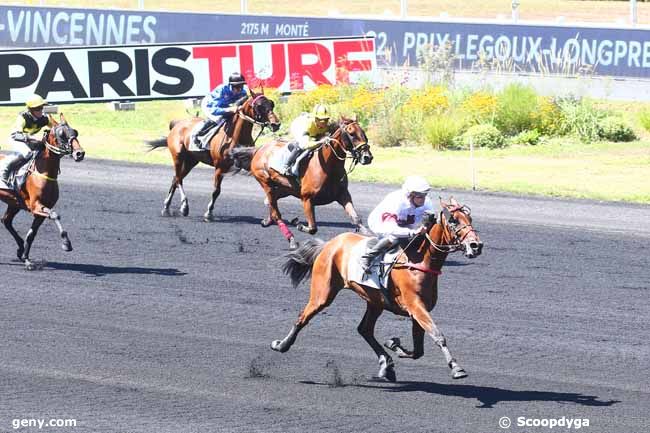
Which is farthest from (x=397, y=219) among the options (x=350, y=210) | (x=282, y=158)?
(x=282, y=158)

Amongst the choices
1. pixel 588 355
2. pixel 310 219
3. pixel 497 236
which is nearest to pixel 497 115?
pixel 497 236

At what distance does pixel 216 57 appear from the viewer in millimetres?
29703

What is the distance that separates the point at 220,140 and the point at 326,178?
361 cm

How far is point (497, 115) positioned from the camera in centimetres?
2786

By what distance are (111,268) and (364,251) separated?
6.29 meters

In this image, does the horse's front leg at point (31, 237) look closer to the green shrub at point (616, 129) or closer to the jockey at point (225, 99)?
the jockey at point (225, 99)

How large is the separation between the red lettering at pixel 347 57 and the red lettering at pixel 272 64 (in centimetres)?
125

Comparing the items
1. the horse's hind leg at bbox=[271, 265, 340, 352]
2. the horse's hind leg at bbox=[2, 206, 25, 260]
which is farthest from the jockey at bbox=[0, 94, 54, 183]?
the horse's hind leg at bbox=[271, 265, 340, 352]

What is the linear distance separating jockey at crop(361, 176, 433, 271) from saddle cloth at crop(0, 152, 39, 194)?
255 inches

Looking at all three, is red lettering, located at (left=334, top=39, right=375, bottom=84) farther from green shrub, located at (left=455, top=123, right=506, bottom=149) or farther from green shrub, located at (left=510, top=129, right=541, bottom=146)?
green shrub, located at (left=510, top=129, right=541, bottom=146)

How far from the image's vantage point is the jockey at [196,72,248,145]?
20281 millimetres

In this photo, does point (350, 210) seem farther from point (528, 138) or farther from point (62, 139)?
point (528, 138)

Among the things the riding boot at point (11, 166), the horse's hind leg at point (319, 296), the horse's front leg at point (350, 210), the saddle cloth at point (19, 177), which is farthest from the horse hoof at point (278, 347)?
the riding boot at point (11, 166)

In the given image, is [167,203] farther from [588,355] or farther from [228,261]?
[588,355]
